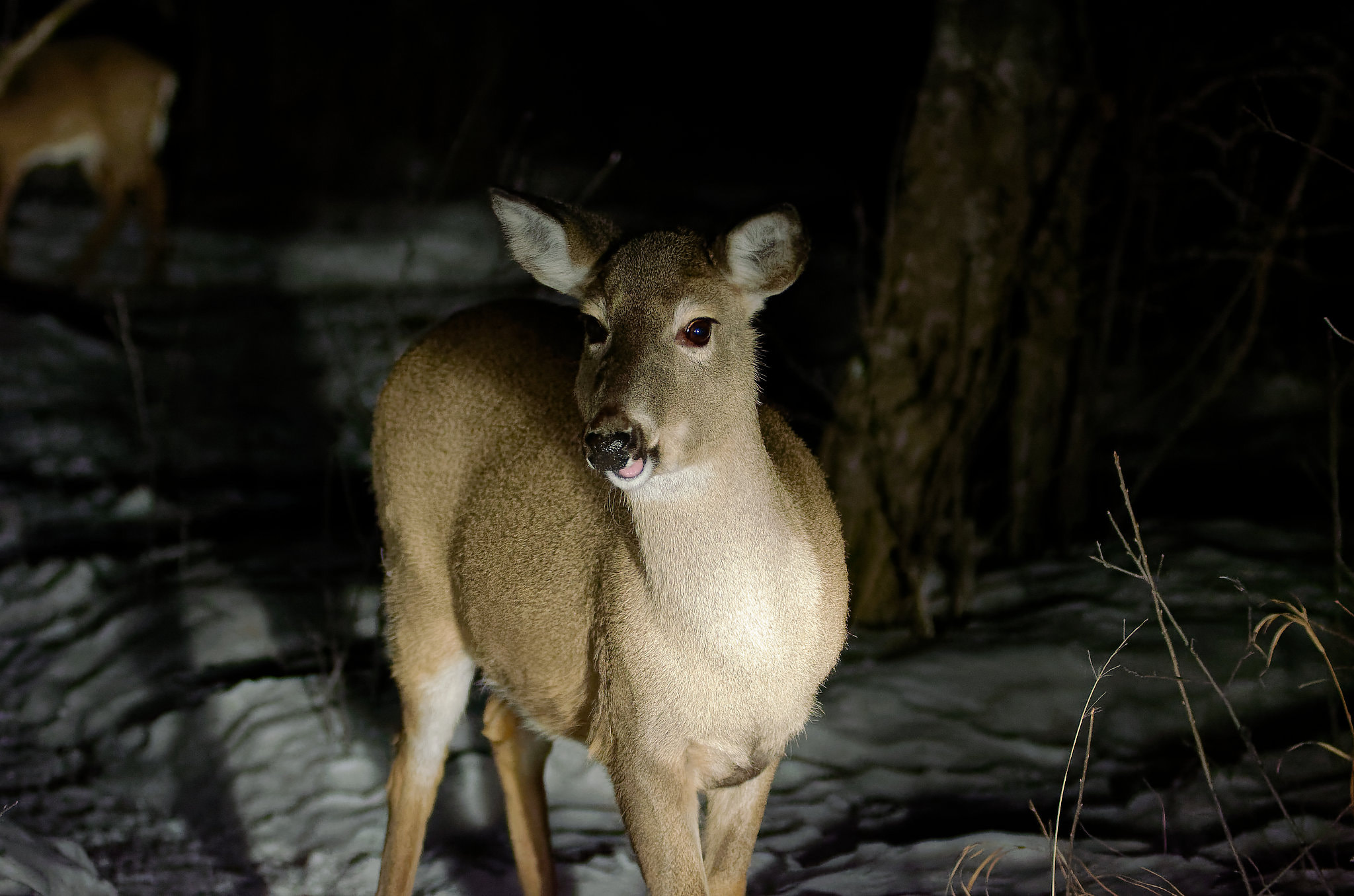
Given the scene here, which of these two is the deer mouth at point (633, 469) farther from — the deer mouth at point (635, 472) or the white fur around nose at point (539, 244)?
the white fur around nose at point (539, 244)

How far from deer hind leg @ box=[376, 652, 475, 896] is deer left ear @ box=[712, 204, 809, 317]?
1.57 meters

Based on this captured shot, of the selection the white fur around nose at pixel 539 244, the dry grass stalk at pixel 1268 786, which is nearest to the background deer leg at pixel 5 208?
the white fur around nose at pixel 539 244

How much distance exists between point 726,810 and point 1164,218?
556 centimetres

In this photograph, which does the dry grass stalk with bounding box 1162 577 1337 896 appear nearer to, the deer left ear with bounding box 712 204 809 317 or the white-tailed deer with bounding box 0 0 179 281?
the deer left ear with bounding box 712 204 809 317

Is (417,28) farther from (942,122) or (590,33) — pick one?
(942,122)

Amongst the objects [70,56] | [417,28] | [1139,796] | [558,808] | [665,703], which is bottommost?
[558,808]

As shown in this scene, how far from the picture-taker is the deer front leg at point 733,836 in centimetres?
319

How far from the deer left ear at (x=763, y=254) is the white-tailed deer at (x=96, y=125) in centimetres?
882

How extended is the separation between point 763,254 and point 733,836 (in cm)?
154

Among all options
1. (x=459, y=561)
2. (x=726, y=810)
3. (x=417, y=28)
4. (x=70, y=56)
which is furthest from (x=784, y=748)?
(x=417, y=28)

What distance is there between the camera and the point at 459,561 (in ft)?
11.7

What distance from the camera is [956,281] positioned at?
5.11m

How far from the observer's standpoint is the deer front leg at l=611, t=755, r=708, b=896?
2.84 m

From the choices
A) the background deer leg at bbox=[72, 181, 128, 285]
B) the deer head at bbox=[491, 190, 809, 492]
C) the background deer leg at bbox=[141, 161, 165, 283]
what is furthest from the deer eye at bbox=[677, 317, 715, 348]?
the background deer leg at bbox=[141, 161, 165, 283]
